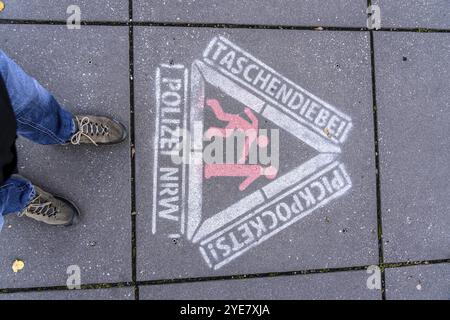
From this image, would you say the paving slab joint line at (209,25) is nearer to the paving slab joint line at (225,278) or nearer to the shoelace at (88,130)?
the shoelace at (88,130)

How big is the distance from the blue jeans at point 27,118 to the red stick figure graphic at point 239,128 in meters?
0.92

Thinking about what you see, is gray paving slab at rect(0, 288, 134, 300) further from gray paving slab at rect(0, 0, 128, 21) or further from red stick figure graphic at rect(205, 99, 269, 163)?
gray paving slab at rect(0, 0, 128, 21)

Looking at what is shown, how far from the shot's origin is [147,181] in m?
3.01

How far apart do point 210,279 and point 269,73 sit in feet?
4.82

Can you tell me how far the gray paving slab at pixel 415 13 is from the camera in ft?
10.7

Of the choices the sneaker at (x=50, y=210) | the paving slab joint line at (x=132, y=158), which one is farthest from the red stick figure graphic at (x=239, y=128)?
the sneaker at (x=50, y=210)

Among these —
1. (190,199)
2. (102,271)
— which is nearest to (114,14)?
(190,199)

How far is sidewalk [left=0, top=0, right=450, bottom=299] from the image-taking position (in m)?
2.98

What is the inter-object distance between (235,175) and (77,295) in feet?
4.26

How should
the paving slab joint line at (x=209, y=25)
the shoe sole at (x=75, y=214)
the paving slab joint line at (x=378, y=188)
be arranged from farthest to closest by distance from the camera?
the paving slab joint line at (x=378, y=188) → the paving slab joint line at (x=209, y=25) → the shoe sole at (x=75, y=214)

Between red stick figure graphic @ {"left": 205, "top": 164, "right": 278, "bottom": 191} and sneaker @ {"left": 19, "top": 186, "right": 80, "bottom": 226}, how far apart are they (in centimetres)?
91

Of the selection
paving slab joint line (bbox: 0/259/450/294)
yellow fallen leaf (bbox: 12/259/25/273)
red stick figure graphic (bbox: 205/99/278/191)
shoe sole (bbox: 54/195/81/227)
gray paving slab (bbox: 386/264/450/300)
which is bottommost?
gray paving slab (bbox: 386/264/450/300)

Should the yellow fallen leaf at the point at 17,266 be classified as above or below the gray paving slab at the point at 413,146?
below

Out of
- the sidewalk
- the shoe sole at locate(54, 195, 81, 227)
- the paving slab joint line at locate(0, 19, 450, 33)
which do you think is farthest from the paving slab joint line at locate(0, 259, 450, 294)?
the paving slab joint line at locate(0, 19, 450, 33)
